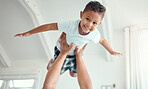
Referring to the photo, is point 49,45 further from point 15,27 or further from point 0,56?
point 0,56

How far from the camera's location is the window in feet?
10.3

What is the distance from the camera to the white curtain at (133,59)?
8.10 ft

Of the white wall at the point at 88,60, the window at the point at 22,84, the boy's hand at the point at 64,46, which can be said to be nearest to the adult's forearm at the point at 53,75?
the boy's hand at the point at 64,46

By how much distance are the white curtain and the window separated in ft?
5.45

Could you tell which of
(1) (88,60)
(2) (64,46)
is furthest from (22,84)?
(2) (64,46)

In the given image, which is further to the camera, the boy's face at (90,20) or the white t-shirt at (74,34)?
the white t-shirt at (74,34)

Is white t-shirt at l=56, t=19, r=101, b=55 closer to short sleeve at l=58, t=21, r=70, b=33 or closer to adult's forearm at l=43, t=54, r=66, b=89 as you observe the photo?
short sleeve at l=58, t=21, r=70, b=33

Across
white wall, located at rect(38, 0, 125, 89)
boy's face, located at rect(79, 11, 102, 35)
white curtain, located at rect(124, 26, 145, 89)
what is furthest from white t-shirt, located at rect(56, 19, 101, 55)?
white curtain, located at rect(124, 26, 145, 89)

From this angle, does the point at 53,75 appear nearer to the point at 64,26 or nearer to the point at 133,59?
the point at 64,26

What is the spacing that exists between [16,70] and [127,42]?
6.57 feet

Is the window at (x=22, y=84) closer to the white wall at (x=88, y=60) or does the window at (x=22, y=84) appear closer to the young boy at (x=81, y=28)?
the white wall at (x=88, y=60)

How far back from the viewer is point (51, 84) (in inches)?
49.8

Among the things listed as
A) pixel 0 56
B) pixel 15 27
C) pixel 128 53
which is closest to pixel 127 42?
pixel 128 53

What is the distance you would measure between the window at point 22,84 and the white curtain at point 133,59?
1661 mm
